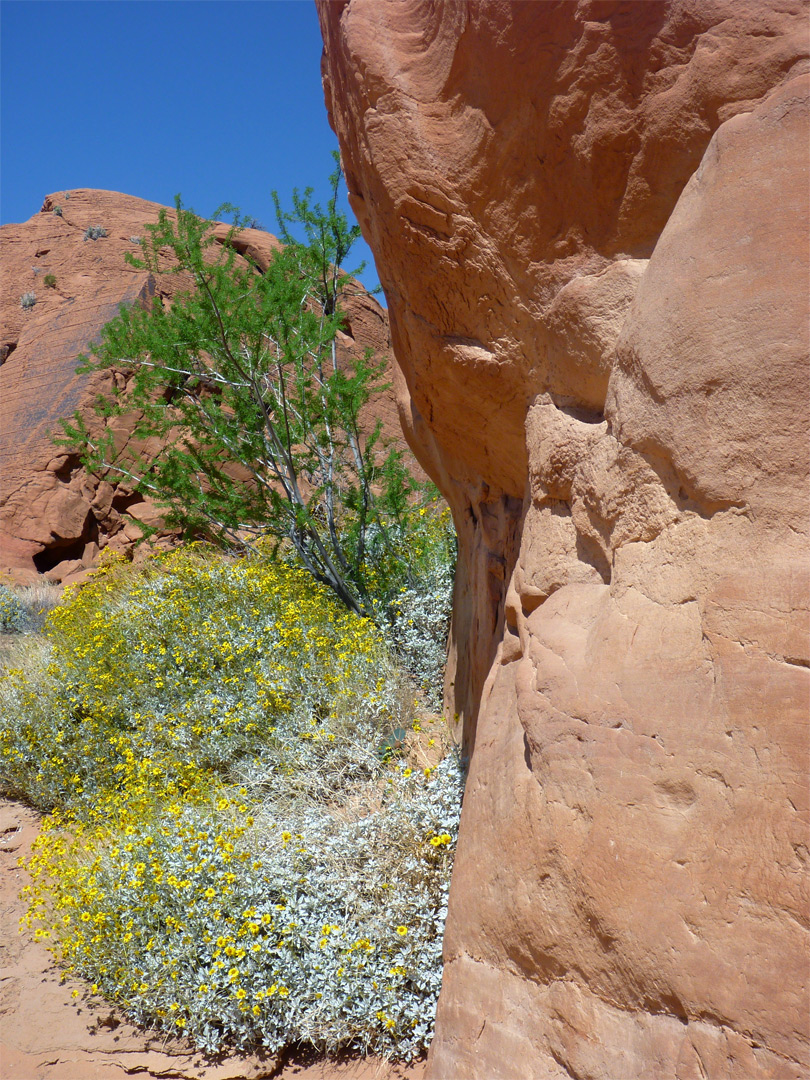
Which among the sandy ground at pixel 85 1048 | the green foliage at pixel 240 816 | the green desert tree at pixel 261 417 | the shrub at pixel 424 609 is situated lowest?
the sandy ground at pixel 85 1048

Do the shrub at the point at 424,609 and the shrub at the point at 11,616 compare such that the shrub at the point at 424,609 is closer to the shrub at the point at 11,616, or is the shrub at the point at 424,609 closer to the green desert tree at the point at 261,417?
the green desert tree at the point at 261,417

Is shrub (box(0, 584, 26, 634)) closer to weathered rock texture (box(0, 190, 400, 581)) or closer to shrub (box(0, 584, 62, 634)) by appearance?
shrub (box(0, 584, 62, 634))

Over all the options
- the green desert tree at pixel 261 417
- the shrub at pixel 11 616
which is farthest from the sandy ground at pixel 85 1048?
the shrub at pixel 11 616

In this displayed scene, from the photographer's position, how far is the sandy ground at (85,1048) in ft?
8.96

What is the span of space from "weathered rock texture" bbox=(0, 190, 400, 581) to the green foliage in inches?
192

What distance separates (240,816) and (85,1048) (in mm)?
1087

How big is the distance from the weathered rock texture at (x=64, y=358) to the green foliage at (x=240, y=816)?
4.87 meters

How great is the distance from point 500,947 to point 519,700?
0.62m

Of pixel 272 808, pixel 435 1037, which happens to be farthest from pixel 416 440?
pixel 435 1037

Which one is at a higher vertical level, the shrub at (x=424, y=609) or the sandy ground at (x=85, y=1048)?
the shrub at (x=424, y=609)

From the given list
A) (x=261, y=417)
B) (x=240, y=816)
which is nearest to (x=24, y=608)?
(x=261, y=417)

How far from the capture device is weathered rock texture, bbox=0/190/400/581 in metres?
12.4

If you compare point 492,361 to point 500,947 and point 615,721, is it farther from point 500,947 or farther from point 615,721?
point 500,947

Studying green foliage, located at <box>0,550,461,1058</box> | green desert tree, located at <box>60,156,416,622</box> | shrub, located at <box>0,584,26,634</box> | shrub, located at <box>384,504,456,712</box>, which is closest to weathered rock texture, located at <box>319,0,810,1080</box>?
green foliage, located at <box>0,550,461,1058</box>
